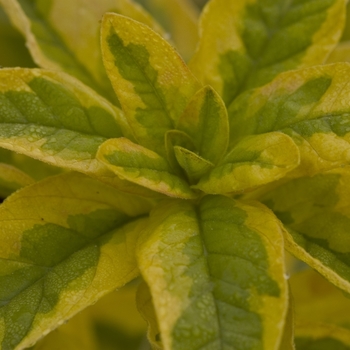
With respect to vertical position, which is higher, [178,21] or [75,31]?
[75,31]

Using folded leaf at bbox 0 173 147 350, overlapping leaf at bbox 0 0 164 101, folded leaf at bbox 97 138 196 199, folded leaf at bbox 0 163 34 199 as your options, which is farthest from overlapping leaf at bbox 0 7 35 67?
folded leaf at bbox 97 138 196 199

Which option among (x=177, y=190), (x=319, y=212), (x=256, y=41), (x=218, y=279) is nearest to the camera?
(x=218, y=279)

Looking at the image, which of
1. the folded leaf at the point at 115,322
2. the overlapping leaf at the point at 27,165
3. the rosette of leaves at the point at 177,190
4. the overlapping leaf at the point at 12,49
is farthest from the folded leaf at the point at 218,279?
the overlapping leaf at the point at 12,49

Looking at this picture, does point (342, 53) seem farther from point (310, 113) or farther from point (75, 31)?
point (75, 31)

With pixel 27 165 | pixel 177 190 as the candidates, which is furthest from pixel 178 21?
pixel 177 190

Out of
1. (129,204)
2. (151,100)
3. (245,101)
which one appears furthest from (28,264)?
(245,101)

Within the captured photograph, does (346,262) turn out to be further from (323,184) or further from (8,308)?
(8,308)
